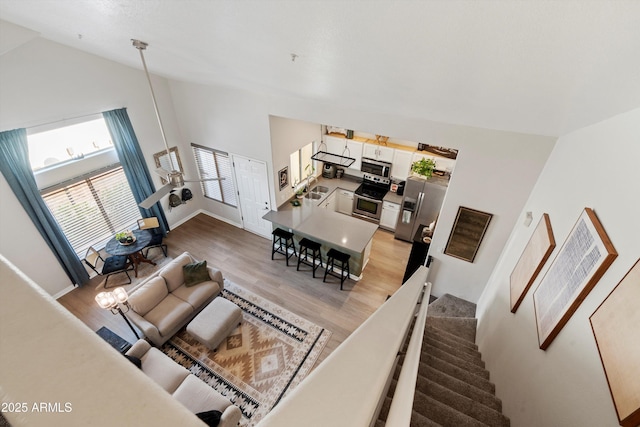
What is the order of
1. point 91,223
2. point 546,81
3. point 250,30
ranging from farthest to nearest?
point 91,223 < point 250,30 < point 546,81

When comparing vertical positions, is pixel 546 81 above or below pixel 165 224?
above

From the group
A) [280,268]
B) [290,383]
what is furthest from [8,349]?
[280,268]

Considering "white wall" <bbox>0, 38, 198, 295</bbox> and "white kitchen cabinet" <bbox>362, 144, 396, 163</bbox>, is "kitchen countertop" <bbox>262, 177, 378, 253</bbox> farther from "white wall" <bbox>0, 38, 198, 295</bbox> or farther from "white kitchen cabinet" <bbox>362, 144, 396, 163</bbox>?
"white wall" <bbox>0, 38, 198, 295</bbox>

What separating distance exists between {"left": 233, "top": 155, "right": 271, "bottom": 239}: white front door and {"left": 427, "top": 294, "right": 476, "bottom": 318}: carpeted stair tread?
11.8 feet

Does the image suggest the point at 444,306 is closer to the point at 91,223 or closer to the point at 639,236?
the point at 639,236

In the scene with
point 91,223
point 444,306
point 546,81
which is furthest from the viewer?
point 91,223

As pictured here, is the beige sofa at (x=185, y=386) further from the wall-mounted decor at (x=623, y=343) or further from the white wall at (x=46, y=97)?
the wall-mounted decor at (x=623, y=343)

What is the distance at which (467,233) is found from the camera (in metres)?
3.91

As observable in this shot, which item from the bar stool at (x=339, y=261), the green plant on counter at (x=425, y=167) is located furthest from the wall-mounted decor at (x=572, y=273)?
the green plant on counter at (x=425, y=167)

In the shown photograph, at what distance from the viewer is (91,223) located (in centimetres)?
495

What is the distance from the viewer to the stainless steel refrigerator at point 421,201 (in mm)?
5398

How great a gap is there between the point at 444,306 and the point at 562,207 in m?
2.73

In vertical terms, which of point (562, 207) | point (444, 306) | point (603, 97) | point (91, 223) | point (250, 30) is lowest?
point (444, 306)

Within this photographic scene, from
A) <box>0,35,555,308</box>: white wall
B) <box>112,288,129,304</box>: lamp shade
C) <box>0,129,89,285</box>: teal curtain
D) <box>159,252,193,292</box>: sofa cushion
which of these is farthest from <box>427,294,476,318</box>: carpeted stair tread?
<box>0,129,89,285</box>: teal curtain
